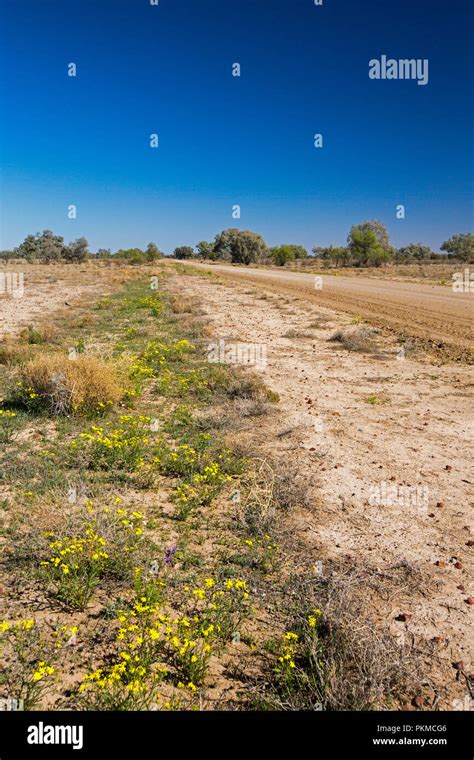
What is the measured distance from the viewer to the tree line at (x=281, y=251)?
6243 cm

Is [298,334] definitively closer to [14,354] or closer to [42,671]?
[14,354]

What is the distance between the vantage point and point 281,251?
79062 mm

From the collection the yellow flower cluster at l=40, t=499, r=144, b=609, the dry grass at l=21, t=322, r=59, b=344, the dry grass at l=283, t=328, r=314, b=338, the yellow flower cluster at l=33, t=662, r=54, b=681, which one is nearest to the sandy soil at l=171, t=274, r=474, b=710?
the yellow flower cluster at l=40, t=499, r=144, b=609

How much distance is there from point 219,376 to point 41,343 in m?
6.00

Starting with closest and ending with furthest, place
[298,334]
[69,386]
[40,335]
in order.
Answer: [69,386] < [40,335] < [298,334]

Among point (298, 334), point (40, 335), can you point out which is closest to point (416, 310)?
point (298, 334)

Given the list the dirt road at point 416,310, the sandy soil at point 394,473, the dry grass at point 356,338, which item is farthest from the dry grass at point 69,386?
the dirt road at point 416,310

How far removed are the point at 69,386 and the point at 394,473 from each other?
15.8 ft

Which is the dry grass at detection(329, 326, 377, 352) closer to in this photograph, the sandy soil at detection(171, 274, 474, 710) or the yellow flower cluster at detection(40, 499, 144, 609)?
the sandy soil at detection(171, 274, 474, 710)

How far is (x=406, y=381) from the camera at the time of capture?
28.8ft

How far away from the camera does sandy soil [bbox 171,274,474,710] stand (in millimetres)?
3264

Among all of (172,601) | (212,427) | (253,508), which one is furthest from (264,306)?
(172,601)

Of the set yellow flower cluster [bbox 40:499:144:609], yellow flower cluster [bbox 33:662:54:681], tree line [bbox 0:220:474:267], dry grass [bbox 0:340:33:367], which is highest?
tree line [bbox 0:220:474:267]

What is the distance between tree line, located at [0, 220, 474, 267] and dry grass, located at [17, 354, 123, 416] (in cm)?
5666
